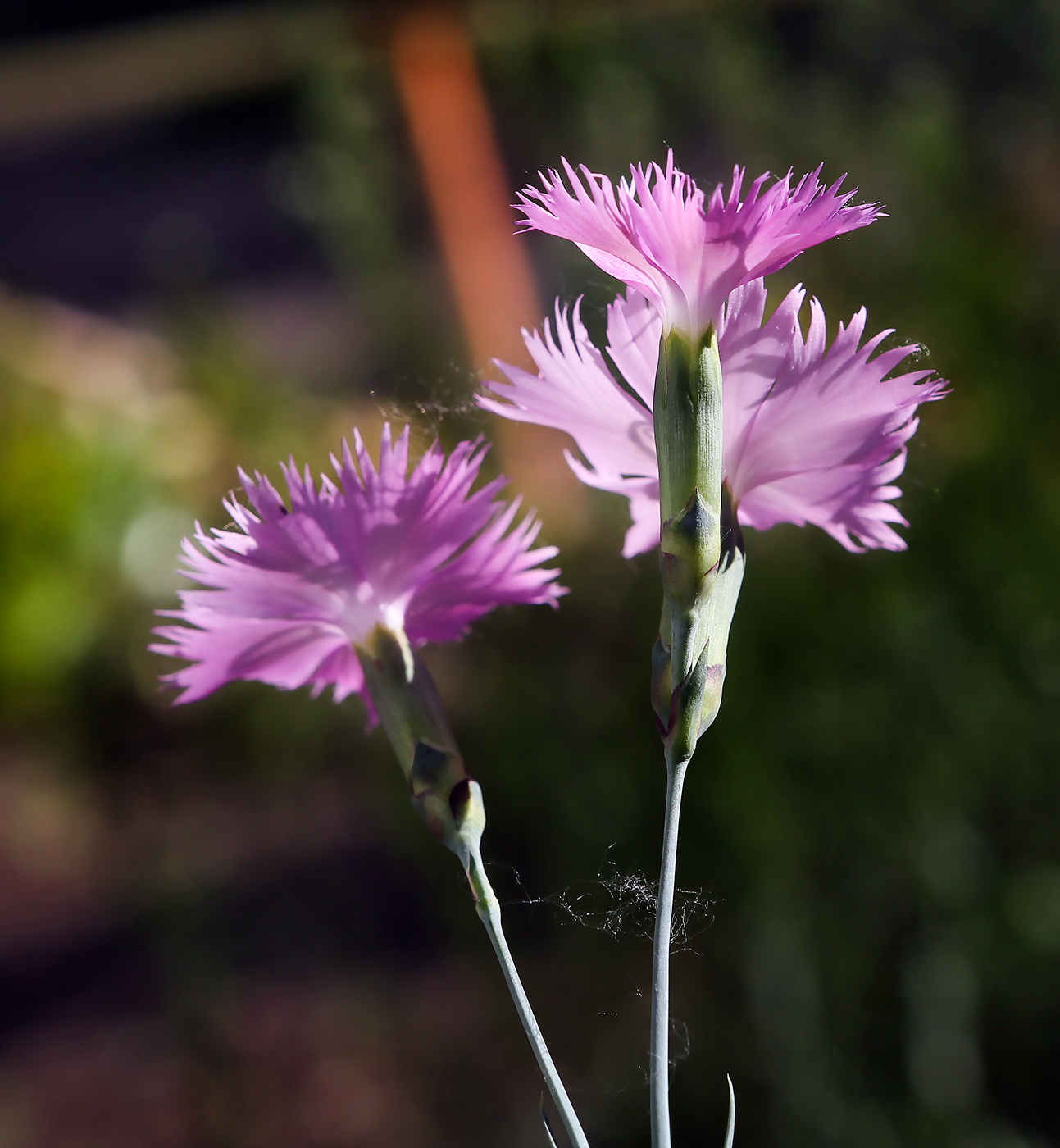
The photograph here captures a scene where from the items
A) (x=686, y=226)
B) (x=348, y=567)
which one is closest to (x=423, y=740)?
(x=348, y=567)

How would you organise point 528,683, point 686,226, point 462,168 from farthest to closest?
point 462,168, point 528,683, point 686,226

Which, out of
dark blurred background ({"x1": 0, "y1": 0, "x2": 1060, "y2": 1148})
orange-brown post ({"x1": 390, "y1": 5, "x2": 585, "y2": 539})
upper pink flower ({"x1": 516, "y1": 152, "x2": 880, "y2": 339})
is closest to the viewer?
upper pink flower ({"x1": 516, "y1": 152, "x2": 880, "y2": 339})

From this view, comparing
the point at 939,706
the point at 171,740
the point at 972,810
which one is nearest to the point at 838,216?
the point at 939,706

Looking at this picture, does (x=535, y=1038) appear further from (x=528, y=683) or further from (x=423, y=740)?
(x=528, y=683)

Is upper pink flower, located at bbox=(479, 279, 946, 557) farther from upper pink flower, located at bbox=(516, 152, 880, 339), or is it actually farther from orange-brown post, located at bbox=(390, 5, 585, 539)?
orange-brown post, located at bbox=(390, 5, 585, 539)

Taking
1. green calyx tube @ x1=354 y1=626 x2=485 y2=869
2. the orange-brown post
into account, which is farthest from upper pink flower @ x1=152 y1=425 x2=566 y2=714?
the orange-brown post

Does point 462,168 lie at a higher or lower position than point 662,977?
higher
